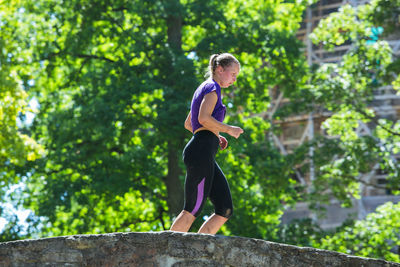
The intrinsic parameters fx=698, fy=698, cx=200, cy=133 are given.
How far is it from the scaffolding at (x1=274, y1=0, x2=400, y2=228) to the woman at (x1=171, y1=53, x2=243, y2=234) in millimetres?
25070

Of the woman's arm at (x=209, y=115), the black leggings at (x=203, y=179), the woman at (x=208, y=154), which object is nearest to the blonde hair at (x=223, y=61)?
the woman at (x=208, y=154)

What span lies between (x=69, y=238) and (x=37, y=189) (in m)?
13.5

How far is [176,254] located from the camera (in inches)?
184

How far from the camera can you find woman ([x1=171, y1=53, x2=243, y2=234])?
5.28 meters

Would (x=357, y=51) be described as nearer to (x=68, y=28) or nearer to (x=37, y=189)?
(x=68, y=28)

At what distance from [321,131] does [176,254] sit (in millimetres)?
30374

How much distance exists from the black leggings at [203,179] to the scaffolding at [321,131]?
25115mm

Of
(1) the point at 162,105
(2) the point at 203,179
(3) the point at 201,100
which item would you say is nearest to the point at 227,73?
(3) the point at 201,100

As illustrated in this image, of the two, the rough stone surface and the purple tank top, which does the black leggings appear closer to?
the purple tank top

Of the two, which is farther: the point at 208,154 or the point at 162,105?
the point at 162,105

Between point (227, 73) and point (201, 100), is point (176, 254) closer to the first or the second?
point (201, 100)

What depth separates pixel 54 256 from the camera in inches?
186

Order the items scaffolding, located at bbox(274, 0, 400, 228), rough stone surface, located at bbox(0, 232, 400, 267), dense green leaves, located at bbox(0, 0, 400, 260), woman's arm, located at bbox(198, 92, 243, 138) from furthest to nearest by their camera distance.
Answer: scaffolding, located at bbox(274, 0, 400, 228) → dense green leaves, located at bbox(0, 0, 400, 260) → woman's arm, located at bbox(198, 92, 243, 138) → rough stone surface, located at bbox(0, 232, 400, 267)

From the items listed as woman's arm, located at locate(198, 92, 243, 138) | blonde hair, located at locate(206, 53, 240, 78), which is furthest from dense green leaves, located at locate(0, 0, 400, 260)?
woman's arm, located at locate(198, 92, 243, 138)
